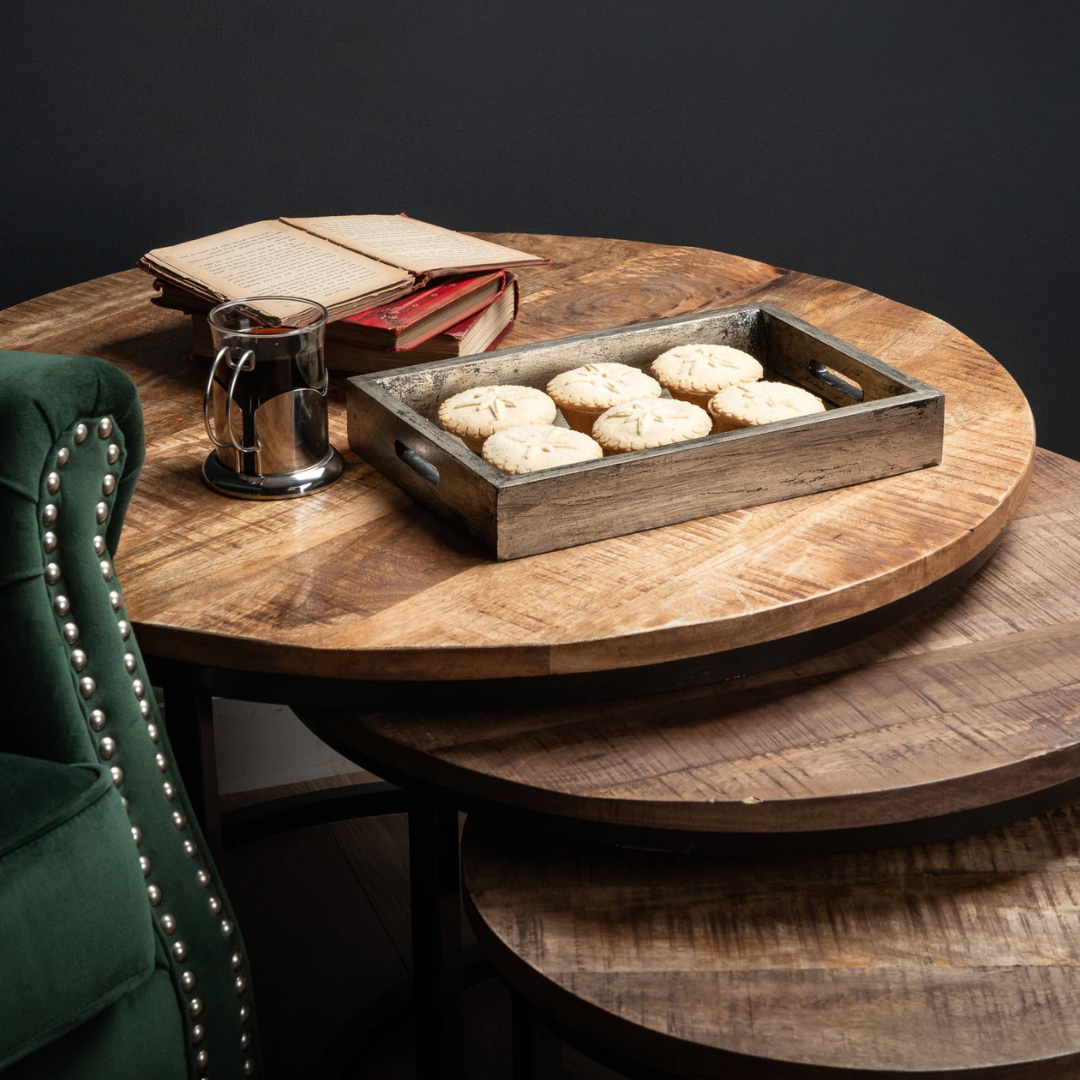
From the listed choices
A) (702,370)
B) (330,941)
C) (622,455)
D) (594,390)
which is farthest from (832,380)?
(330,941)

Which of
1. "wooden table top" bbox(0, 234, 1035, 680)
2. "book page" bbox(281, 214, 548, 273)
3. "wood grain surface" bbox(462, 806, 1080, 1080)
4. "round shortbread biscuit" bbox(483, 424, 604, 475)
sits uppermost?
"book page" bbox(281, 214, 548, 273)

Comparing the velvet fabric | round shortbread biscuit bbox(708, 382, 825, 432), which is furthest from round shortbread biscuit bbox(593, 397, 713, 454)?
the velvet fabric

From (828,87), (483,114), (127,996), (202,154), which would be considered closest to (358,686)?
(127,996)

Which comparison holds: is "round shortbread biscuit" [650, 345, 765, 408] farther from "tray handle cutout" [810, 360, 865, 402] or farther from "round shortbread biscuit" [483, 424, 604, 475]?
"round shortbread biscuit" [483, 424, 604, 475]

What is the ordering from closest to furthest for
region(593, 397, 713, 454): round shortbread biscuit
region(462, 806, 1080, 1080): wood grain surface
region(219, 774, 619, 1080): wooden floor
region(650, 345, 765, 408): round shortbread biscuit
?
region(462, 806, 1080, 1080): wood grain surface → region(593, 397, 713, 454): round shortbread biscuit → region(650, 345, 765, 408): round shortbread biscuit → region(219, 774, 619, 1080): wooden floor

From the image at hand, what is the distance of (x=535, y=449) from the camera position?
1.06m

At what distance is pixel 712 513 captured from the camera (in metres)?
1.06

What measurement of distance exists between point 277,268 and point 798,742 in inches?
31.8

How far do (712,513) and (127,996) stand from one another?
1.99 feet

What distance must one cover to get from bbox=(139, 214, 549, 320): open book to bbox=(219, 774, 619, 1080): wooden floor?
67cm

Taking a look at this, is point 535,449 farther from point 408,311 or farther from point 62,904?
point 62,904

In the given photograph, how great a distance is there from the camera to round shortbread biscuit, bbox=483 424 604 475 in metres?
1.05

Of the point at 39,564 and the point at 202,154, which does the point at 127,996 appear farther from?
the point at 202,154

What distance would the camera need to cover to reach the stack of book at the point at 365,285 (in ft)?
4.24
